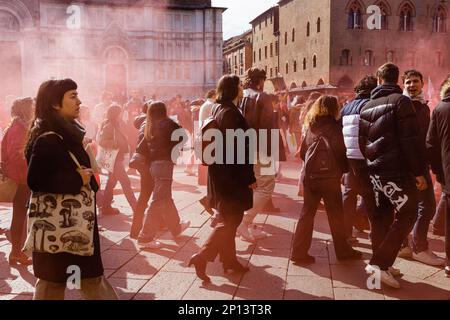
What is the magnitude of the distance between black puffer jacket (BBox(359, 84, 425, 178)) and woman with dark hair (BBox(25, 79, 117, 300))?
2.57m

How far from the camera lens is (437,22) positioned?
41281mm

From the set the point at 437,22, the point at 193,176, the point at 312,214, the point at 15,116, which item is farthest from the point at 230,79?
the point at 437,22

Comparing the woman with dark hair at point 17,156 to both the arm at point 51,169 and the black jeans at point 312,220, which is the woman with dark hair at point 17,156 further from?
the black jeans at point 312,220

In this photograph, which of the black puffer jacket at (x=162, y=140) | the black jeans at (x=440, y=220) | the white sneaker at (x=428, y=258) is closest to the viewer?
the white sneaker at (x=428, y=258)

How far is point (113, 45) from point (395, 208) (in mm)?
42693

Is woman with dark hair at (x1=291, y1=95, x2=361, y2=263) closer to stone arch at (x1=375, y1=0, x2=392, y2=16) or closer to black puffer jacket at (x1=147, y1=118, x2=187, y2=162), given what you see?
black puffer jacket at (x1=147, y1=118, x2=187, y2=162)

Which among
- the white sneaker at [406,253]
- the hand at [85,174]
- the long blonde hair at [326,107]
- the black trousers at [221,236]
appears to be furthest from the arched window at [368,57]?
the hand at [85,174]

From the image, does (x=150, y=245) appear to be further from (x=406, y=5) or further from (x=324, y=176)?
(x=406, y=5)

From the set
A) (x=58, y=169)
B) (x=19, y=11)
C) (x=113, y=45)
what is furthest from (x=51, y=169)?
(x=113, y=45)

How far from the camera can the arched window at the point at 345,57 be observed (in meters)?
40.2

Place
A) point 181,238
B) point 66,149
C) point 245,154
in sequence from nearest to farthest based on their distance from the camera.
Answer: point 66,149 → point 245,154 → point 181,238

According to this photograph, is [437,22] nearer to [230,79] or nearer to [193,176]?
[193,176]

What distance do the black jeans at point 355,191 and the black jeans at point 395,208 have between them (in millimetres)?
294
